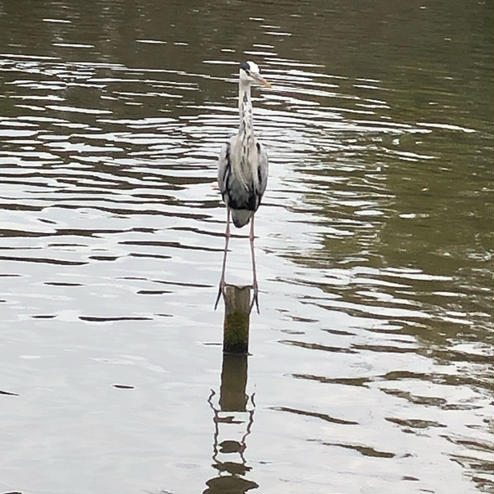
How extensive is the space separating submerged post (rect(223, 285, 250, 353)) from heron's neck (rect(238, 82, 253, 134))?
5.69ft

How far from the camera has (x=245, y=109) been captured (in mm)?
11219

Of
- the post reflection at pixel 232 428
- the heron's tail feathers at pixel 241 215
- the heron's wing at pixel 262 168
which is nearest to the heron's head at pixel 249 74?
the heron's wing at pixel 262 168

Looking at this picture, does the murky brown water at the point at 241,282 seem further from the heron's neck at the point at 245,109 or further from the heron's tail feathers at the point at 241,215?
the heron's neck at the point at 245,109

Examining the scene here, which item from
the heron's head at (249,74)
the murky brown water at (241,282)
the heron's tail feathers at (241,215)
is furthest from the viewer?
the heron's tail feathers at (241,215)

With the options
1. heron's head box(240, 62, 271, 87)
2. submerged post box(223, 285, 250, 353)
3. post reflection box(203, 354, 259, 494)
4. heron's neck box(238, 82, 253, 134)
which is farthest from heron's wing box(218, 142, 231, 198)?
post reflection box(203, 354, 259, 494)

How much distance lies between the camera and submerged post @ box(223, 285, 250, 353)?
10109 mm

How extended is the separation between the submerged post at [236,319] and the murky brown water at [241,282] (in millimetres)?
152

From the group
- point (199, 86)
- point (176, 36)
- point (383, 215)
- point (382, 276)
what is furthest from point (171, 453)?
point (176, 36)

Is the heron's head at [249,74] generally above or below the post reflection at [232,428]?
above

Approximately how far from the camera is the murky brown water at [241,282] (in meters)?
9.10

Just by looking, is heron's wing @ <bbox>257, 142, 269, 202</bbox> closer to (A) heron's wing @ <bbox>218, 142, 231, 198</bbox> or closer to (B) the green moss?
(A) heron's wing @ <bbox>218, 142, 231, 198</bbox>

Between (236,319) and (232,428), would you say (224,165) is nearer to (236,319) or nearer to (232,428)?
(236,319)

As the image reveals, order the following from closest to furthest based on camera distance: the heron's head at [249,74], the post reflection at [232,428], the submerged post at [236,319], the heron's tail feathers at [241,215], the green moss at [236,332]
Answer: the post reflection at [232,428] → the submerged post at [236,319] → the green moss at [236,332] → the heron's head at [249,74] → the heron's tail feathers at [241,215]

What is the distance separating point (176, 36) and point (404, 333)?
1859 centimetres
